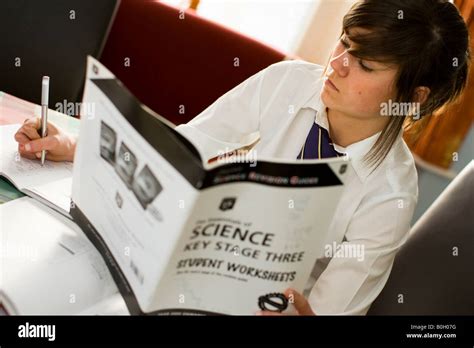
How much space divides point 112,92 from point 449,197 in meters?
0.70

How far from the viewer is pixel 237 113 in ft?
4.30

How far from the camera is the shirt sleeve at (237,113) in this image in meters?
1.28

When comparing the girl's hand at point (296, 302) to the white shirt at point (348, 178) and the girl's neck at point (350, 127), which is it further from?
the girl's neck at point (350, 127)

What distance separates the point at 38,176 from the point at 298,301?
51cm

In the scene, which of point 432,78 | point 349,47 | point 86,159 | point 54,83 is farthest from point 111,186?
point 54,83

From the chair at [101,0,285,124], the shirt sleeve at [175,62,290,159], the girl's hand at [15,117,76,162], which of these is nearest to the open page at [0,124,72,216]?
the girl's hand at [15,117,76,162]

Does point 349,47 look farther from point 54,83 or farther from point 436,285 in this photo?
point 54,83

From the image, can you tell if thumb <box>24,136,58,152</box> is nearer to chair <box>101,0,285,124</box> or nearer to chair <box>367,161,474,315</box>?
chair <box>367,161,474,315</box>

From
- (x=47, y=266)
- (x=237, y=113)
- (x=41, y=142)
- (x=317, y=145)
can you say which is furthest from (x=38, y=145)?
(x=317, y=145)

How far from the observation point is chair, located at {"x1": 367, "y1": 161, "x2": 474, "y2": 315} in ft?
3.67

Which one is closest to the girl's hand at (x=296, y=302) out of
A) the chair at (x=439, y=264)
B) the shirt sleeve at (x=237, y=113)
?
the chair at (x=439, y=264)

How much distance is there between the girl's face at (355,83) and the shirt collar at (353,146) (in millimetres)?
76

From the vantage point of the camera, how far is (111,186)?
0.84 metres

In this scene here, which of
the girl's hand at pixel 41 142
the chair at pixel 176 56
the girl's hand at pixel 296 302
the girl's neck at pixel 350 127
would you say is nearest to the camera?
the girl's hand at pixel 296 302
